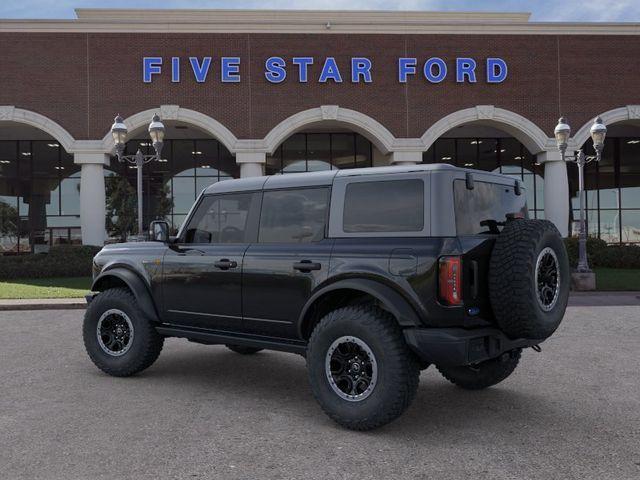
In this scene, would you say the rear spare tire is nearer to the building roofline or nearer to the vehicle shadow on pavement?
the vehicle shadow on pavement

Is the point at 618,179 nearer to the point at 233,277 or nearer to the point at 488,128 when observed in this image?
the point at 488,128

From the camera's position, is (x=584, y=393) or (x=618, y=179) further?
(x=618, y=179)

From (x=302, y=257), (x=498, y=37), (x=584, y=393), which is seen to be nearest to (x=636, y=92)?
(x=498, y=37)

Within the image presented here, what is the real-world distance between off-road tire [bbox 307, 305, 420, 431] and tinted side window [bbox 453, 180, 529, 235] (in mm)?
1006

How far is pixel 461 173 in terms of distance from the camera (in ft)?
15.3

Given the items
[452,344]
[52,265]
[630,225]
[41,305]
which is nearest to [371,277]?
[452,344]

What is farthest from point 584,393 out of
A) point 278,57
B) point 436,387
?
point 278,57

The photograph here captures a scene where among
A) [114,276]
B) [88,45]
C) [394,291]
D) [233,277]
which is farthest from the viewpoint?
[88,45]

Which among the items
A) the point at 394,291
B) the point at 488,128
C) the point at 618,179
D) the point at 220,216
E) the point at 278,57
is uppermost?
the point at 278,57

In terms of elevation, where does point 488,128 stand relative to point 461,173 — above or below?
above

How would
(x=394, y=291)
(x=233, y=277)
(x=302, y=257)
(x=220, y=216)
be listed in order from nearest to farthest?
(x=394, y=291) < (x=302, y=257) < (x=233, y=277) < (x=220, y=216)

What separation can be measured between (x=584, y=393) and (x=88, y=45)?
23057mm

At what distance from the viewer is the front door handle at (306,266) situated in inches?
193

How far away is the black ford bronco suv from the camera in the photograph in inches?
171
